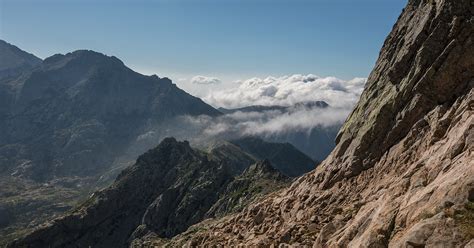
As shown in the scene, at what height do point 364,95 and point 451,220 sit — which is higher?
point 364,95

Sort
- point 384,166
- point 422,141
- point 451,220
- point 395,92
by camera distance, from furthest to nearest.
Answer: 1. point 395,92
2. point 384,166
3. point 422,141
4. point 451,220

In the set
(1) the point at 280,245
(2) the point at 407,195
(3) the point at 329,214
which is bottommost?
(1) the point at 280,245

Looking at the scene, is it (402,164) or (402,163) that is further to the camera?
(402,163)

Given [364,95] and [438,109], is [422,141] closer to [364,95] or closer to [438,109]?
[438,109]

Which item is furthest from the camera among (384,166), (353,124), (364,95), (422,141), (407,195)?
(364,95)

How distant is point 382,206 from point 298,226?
15.1 m

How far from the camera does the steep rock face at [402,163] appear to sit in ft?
119

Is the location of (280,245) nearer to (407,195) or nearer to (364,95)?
(407,195)

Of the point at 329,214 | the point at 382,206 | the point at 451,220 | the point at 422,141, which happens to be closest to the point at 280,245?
the point at 329,214

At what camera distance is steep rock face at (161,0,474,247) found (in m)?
36.2

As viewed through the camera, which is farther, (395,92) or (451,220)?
(395,92)

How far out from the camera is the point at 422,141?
172ft

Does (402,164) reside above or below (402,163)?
below

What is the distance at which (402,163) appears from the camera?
52.7 metres
